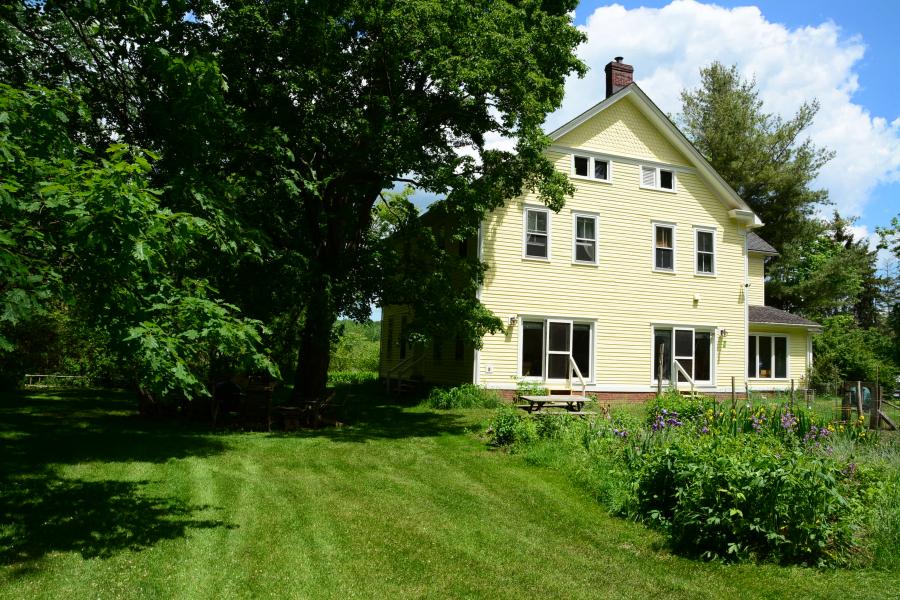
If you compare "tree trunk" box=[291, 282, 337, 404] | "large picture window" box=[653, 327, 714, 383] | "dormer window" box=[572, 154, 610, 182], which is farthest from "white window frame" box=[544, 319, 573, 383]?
"tree trunk" box=[291, 282, 337, 404]

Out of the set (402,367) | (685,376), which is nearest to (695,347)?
(685,376)

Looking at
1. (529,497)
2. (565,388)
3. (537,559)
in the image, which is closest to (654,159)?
(565,388)

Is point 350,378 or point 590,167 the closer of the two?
point 590,167

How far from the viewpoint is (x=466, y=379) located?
19047mm

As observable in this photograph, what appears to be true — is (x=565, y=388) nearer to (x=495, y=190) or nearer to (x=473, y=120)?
(x=495, y=190)

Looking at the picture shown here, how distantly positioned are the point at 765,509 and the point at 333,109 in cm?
1093

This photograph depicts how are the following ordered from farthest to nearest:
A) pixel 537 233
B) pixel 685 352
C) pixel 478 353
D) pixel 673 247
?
pixel 673 247 → pixel 685 352 → pixel 537 233 → pixel 478 353

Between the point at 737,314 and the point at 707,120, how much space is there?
23018mm

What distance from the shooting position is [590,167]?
2044cm

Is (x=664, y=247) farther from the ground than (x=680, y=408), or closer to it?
farther from the ground

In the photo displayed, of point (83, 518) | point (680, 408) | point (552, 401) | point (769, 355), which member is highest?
point (769, 355)

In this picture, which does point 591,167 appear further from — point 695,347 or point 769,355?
point 769,355

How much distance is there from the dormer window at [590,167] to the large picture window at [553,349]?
194 inches

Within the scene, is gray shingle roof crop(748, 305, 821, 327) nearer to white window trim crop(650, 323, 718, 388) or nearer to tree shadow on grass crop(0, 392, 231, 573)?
white window trim crop(650, 323, 718, 388)
